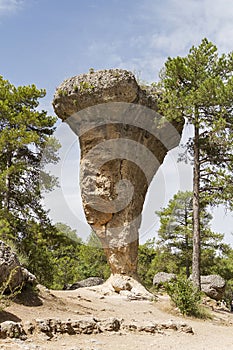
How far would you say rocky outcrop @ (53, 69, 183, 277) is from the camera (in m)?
17.5

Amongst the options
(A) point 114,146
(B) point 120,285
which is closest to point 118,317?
(B) point 120,285

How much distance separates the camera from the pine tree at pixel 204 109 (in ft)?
49.9

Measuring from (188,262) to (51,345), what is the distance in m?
21.6

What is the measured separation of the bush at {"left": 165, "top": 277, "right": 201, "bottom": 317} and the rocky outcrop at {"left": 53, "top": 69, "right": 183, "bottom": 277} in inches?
187

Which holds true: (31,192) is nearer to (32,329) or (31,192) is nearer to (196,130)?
(196,130)

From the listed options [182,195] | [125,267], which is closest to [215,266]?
[182,195]

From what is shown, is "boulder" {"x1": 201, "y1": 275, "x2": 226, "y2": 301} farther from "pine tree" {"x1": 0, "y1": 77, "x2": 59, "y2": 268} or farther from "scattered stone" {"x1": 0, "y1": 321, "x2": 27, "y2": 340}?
"scattered stone" {"x1": 0, "y1": 321, "x2": 27, "y2": 340}

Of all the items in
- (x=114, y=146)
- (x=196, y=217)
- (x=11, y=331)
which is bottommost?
(x=11, y=331)

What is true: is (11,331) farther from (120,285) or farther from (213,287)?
(213,287)

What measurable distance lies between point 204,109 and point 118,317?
364 inches

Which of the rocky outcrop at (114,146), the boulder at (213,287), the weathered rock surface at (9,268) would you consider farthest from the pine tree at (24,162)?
the boulder at (213,287)

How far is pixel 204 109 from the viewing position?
1609cm

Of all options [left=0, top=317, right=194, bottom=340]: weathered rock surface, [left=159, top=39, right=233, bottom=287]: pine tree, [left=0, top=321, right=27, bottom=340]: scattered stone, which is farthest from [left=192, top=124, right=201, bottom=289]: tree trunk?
[left=0, top=321, right=27, bottom=340]: scattered stone

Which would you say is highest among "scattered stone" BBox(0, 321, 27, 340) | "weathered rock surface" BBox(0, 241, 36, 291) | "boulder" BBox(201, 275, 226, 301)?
"boulder" BBox(201, 275, 226, 301)
